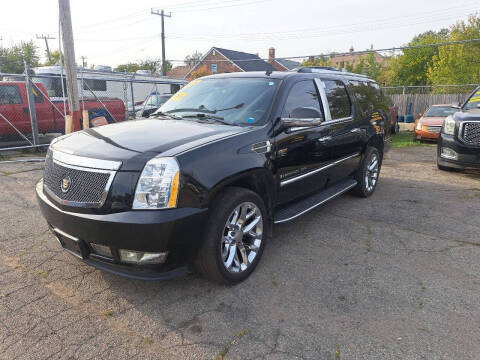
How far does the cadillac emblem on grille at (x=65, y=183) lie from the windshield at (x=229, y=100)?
148 centimetres

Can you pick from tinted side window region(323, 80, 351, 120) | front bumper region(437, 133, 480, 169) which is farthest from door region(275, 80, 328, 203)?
front bumper region(437, 133, 480, 169)

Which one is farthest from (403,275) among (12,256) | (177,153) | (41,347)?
(12,256)

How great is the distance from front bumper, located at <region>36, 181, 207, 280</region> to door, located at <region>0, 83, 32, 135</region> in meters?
8.10

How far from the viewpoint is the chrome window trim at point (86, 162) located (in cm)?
260

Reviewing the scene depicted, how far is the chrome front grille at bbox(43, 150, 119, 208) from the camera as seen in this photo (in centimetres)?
259

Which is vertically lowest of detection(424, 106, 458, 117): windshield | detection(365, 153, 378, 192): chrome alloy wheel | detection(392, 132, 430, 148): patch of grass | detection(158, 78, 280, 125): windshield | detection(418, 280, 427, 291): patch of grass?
detection(392, 132, 430, 148): patch of grass

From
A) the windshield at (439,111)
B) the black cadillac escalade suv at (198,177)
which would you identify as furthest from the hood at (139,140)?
the windshield at (439,111)

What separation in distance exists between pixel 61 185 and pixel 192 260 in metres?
1.18

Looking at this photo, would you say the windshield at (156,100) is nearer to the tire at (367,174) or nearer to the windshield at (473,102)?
the windshield at (473,102)

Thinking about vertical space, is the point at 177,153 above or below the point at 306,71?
below

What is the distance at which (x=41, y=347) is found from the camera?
2340 millimetres

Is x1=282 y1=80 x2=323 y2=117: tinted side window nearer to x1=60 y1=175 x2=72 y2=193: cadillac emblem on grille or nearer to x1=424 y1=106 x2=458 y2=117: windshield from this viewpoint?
x1=60 y1=175 x2=72 y2=193: cadillac emblem on grille

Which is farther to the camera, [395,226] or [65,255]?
[395,226]

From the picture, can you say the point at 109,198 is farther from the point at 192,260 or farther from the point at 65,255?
the point at 65,255
